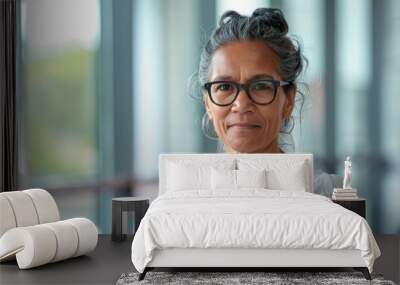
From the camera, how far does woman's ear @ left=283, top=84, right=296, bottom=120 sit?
6.68m

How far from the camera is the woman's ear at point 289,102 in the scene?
6.68 meters

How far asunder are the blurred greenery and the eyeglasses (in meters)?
1.35

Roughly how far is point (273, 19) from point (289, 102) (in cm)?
89

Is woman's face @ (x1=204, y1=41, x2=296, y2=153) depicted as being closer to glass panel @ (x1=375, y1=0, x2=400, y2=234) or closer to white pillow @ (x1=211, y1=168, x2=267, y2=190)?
white pillow @ (x1=211, y1=168, x2=267, y2=190)

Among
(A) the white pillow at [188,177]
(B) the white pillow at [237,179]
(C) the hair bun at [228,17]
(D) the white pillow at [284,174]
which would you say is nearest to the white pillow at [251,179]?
(B) the white pillow at [237,179]

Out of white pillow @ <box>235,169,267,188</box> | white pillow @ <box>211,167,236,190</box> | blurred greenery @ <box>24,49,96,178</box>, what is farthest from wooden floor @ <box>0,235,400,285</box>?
blurred greenery @ <box>24,49,96,178</box>

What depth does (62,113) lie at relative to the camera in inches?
271

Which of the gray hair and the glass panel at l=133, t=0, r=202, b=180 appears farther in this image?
the glass panel at l=133, t=0, r=202, b=180

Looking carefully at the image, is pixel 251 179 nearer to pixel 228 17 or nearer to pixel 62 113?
pixel 228 17

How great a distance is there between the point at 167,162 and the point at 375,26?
2593mm

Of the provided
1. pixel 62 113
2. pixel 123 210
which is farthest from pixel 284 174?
pixel 62 113

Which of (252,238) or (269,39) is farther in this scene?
(269,39)

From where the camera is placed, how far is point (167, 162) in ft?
21.4

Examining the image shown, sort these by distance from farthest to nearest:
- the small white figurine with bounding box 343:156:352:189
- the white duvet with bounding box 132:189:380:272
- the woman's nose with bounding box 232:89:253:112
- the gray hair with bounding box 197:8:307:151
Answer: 1. the gray hair with bounding box 197:8:307:151
2. the woman's nose with bounding box 232:89:253:112
3. the small white figurine with bounding box 343:156:352:189
4. the white duvet with bounding box 132:189:380:272
